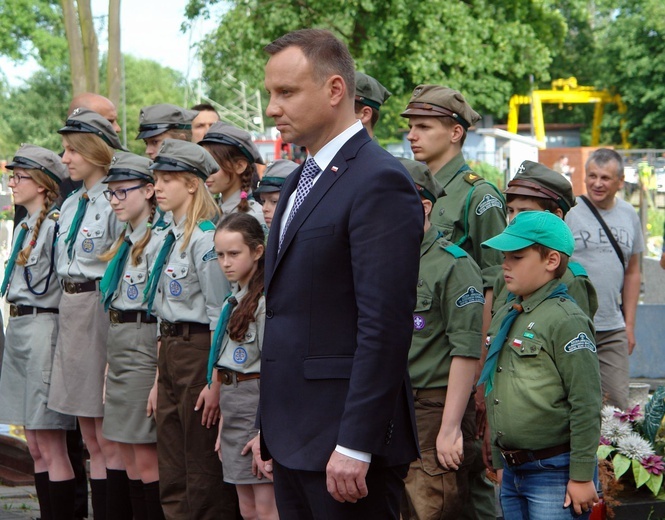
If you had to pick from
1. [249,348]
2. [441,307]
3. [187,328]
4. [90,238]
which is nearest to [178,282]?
[187,328]

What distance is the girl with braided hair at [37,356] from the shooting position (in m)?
6.46

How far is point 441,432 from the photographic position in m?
4.53

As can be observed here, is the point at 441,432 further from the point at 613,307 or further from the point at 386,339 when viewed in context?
the point at 613,307

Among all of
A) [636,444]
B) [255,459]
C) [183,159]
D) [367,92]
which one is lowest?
[636,444]

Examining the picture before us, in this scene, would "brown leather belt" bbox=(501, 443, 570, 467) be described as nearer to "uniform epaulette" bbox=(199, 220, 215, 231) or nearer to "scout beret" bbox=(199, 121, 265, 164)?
"uniform epaulette" bbox=(199, 220, 215, 231)

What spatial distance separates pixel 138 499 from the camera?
6.03m

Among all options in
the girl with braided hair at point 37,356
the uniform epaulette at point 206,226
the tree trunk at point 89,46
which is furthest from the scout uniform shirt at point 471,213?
the tree trunk at point 89,46

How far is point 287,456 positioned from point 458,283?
5.30 ft

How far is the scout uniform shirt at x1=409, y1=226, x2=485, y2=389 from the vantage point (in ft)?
15.2

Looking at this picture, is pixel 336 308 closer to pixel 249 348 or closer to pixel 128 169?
pixel 249 348

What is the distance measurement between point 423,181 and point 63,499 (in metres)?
3.14

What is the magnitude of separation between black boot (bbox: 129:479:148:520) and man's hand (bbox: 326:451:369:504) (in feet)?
10.3

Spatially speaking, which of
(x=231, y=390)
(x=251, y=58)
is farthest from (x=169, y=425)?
(x=251, y=58)

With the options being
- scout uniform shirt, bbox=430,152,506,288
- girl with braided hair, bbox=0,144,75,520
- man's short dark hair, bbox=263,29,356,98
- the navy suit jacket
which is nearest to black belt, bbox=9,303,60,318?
girl with braided hair, bbox=0,144,75,520
